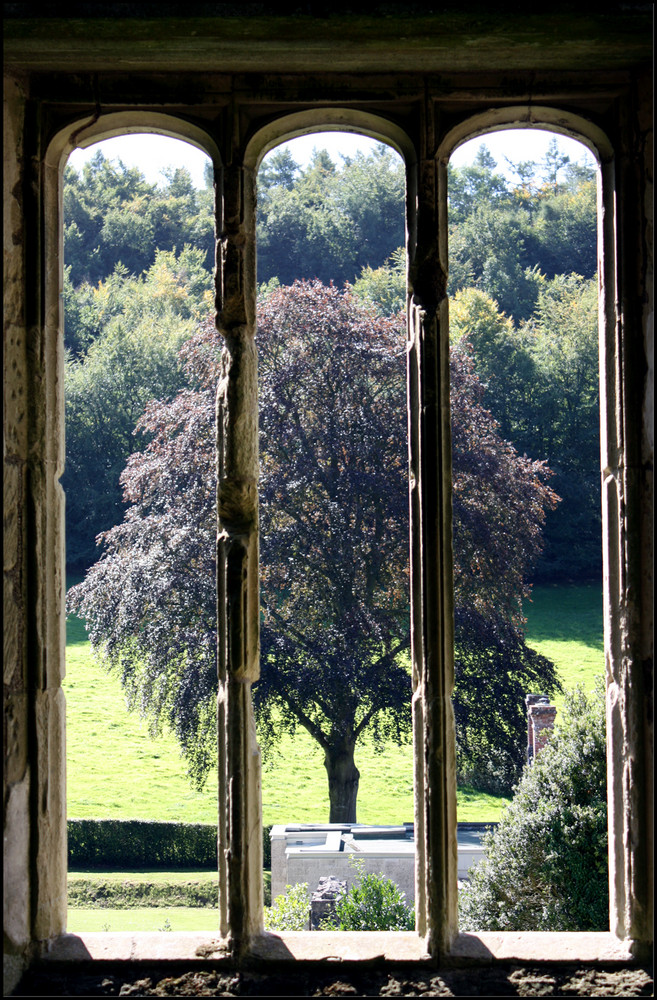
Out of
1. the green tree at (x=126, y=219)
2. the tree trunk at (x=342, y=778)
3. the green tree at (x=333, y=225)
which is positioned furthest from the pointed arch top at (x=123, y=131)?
the green tree at (x=126, y=219)

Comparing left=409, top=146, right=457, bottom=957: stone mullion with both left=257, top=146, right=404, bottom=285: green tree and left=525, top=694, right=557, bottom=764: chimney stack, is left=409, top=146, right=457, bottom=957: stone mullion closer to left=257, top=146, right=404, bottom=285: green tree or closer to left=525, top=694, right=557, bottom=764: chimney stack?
left=525, top=694, right=557, bottom=764: chimney stack

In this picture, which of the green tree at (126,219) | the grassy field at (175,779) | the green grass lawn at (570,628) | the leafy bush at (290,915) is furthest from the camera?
the green tree at (126,219)

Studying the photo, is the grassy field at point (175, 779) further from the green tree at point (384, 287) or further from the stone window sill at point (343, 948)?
the stone window sill at point (343, 948)

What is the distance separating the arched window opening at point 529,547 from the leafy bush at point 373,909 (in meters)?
0.66

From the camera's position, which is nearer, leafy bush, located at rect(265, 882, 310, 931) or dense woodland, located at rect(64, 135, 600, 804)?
leafy bush, located at rect(265, 882, 310, 931)

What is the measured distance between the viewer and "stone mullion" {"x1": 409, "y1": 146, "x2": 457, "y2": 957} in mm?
2320

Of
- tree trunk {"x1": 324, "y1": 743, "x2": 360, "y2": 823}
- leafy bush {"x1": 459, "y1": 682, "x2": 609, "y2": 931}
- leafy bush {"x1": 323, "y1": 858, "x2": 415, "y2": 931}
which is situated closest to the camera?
leafy bush {"x1": 459, "y1": 682, "x2": 609, "y2": 931}

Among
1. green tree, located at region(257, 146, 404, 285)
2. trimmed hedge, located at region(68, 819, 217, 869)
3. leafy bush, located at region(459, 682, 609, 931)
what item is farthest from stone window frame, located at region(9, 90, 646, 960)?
green tree, located at region(257, 146, 404, 285)

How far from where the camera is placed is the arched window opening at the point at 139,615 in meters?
13.2

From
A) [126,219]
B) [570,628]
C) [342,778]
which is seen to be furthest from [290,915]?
[126,219]

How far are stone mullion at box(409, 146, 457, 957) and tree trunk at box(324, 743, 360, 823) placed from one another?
37.7 ft

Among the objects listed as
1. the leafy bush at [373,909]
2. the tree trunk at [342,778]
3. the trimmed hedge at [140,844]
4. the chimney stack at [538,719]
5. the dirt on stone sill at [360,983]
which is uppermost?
the dirt on stone sill at [360,983]

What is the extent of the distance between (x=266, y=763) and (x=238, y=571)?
13486 mm

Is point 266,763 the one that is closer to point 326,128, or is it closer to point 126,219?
point 326,128
